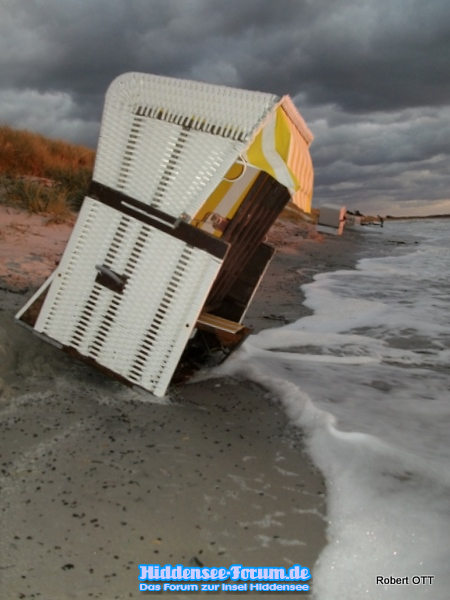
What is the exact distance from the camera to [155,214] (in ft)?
9.65

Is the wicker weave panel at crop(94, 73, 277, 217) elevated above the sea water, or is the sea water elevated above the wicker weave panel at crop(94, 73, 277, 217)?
the wicker weave panel at crop(94, 73, 277, 217)

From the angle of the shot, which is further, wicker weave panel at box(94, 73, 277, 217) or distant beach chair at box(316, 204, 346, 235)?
distant beach chair at box(316, 204, 346, 235)

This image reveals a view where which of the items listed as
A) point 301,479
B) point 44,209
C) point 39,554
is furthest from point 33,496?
point 44,209

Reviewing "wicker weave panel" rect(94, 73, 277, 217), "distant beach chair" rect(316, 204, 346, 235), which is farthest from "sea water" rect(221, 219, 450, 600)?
"distant beach chair" rect(316, 204, 346, 235)

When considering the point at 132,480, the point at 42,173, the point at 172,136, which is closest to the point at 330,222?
the point at 42,173

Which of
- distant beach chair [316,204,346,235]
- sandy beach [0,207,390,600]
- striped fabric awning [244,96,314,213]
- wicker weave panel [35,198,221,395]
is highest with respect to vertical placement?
distant beach chair [316,204,346,235]

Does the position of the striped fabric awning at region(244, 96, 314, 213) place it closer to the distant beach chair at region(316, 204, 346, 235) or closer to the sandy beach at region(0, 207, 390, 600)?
the sandy beach at region(0, 207, 390, 600)

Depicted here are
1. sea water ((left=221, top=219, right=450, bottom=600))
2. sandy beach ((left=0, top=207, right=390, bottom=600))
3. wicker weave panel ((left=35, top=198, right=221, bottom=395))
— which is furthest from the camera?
wicker weave panel ((left=35, top=198, right=221, bottom=395))

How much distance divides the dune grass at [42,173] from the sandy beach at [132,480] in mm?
4195

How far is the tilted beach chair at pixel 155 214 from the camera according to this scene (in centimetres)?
278

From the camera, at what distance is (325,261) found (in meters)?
12.9

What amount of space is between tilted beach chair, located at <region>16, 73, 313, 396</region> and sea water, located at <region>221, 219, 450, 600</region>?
39.4 inches

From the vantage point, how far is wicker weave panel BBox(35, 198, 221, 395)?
290 centimetres

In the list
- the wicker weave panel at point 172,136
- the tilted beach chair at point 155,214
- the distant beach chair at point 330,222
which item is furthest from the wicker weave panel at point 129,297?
the distant beach chair at point 330,222
